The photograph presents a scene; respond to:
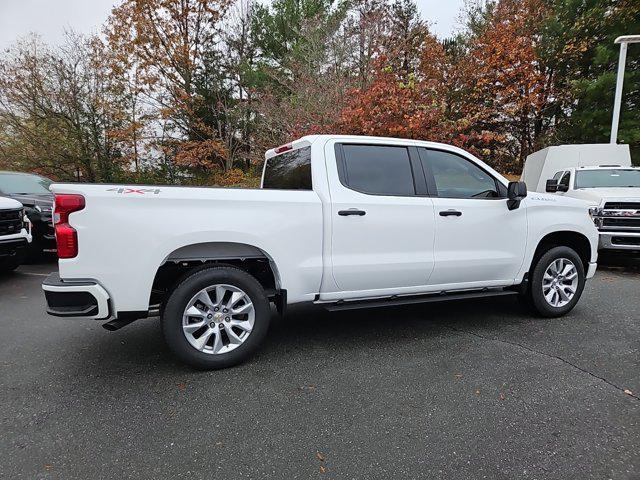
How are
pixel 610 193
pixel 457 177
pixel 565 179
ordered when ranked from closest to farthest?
pixel 457 177 < pixel 610 193 < pixel 565 179

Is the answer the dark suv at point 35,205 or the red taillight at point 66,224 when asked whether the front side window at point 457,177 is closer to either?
the red taillight at point 66,224

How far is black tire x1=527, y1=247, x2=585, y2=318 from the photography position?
4426 mm

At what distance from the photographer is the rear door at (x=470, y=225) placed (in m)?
3.93

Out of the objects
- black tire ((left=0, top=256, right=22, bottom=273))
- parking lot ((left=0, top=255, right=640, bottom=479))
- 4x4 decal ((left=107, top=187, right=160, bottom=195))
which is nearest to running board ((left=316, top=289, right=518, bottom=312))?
parking lot ((left=0, top=255, right=640, bottom=479))

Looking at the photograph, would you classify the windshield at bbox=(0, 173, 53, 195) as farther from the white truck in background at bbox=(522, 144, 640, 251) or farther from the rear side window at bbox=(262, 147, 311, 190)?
the white truck in background at bbox=(522, 144, 640, 251)

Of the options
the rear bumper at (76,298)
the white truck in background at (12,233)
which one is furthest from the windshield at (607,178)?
the white truck in background at (12,233)

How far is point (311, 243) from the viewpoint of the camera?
3.42 meters

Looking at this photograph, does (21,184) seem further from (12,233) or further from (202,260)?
(202,260)

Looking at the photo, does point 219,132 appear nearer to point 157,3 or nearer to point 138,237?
point 157,3

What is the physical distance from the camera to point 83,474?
2.09 metres

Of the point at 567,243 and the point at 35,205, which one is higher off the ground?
the point at 35,205

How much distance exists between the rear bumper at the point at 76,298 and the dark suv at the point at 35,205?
5.62 metres

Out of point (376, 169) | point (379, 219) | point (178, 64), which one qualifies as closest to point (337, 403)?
point (379, 219)

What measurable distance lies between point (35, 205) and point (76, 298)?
602 centimetres
